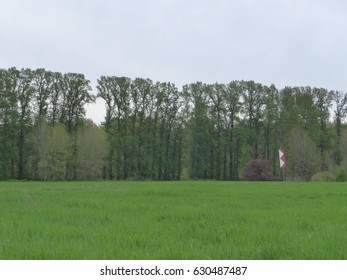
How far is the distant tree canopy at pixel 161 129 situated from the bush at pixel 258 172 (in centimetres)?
523

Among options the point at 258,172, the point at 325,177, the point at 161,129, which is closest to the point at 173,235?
the point at 325,177

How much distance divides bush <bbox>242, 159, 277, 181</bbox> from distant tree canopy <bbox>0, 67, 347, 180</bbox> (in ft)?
17.2

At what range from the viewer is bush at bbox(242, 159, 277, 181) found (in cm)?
5838

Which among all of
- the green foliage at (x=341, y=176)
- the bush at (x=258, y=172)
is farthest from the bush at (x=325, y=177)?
the bush at (x=258, y=172)

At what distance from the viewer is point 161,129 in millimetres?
71250

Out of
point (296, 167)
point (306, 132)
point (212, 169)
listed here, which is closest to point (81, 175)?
point (212, 169)

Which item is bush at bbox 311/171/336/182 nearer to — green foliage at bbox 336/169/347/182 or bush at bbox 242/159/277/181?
green foliage at bbox 336/169/347/182

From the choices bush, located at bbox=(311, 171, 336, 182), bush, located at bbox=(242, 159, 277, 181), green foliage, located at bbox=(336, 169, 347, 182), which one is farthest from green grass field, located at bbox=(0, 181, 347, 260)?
bush, located at bbox=(242, 159, 277, 181)

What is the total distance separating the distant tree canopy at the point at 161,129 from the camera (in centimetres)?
5947

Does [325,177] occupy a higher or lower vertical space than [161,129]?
lower

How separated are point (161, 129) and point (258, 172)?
68.0 ft

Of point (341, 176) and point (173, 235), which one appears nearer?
point (173, 235)

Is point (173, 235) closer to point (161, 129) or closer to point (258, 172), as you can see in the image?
point (258, 172)

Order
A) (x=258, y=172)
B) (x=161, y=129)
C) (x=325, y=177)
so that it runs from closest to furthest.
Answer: (x=325, y=177)
(x=258, y=172)
(x=161, y=129)
